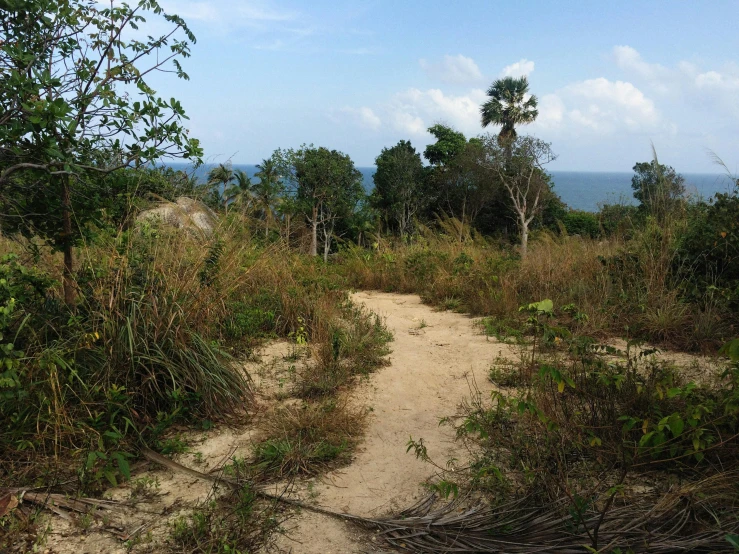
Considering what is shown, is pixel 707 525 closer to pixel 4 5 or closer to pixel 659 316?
pixel 659 316

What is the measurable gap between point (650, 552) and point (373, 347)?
3.27 metres

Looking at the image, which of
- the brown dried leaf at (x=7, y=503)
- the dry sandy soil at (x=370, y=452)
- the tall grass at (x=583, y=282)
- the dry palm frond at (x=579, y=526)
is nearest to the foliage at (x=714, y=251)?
the tall grass at (x=583, y=282)

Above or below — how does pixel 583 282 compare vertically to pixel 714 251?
below

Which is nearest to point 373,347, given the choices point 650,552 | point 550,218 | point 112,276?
point 112,276

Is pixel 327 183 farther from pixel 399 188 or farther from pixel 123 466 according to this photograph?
pixel 123 466

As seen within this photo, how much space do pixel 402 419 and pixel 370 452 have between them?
56cm

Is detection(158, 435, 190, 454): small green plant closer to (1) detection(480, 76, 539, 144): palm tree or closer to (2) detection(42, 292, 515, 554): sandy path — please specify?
(2) detection(42, 292, 515, 554): sandy path

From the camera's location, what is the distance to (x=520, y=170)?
105 feet

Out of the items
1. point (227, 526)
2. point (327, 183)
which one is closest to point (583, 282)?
point (227, 526)

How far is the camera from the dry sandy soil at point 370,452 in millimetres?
2760

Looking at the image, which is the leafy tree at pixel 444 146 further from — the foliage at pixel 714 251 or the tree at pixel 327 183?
the foliage at pixel 714 251

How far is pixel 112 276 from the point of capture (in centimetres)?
393

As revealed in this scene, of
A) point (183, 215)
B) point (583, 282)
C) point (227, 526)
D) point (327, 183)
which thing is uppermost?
point (327, 183)

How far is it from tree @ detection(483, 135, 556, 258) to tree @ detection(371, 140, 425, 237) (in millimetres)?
4270
